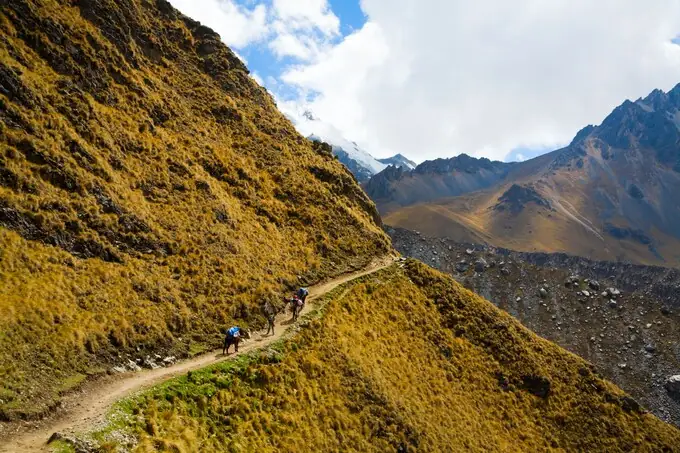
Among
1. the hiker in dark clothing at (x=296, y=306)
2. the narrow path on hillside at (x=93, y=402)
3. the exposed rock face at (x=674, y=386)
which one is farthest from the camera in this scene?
the exposed rock face at (x=674, y=386)

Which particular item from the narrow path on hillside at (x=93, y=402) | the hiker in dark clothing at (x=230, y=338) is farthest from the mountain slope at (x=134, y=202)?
the hiker in dark clothing at (x=230, y=338)

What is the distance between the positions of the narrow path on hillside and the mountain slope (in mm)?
875

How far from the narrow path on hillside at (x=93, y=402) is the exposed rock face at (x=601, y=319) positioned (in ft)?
325

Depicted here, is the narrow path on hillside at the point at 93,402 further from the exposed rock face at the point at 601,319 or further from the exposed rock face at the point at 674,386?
the exposed rock face at the point at 601,319

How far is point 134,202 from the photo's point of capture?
38531 millimetres

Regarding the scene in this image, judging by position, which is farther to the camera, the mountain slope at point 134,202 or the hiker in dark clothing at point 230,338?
the hiker in dark clothing at point 230,338

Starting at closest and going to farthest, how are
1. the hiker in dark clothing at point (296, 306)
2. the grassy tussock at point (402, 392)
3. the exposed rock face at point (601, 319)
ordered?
the grassy tussock at point (402, 392) → the hiker in dark clothing at point (296, 306) → the exposed rock face at point (601, 319)

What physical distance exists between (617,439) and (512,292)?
97805 millimetres

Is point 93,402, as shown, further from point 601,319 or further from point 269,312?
point 601,319

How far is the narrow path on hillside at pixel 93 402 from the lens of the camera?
18234 mm

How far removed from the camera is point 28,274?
26.2 meters

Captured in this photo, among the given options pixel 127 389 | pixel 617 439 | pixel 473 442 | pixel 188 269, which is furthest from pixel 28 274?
pixel 617 439

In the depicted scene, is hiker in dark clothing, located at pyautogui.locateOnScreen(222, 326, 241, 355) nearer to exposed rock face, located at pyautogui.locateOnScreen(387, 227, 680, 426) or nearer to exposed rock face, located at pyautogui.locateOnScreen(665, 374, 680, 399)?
exposed rock face, located at pyautogui.locateOnScreen(387, 227, 680, 426)

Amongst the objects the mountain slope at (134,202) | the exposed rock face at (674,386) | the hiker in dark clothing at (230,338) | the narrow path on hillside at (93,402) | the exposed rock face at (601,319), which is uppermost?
the mountain slope at (134,202)
